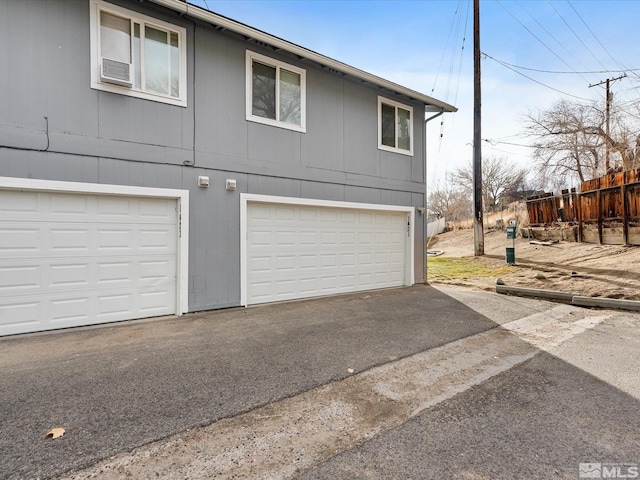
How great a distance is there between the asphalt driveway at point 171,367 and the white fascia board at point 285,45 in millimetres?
5115

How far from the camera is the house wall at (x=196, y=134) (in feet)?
15.4

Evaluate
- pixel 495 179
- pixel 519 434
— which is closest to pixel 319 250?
pixel 519 434

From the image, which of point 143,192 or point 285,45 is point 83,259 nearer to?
point 143,192

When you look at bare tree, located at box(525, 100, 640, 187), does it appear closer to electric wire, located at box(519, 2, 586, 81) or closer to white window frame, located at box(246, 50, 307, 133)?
electric wire, located at box(519, 2, 586, 81)

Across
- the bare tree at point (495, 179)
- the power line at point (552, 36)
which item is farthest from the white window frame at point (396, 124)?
the bare tree at point (495, 179)

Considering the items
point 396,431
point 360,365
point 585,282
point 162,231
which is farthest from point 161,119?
point 585,282

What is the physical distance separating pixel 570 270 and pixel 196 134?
10.4m

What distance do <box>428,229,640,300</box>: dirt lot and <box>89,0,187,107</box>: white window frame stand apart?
313 inches

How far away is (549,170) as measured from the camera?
21031 mm

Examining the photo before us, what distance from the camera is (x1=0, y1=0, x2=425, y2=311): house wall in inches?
184

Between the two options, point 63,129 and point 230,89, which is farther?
point 230,89

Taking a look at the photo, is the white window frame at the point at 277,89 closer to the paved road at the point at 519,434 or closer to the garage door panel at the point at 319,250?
the garage door panel at the point at 319,250

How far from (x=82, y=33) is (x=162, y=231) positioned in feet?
10.4

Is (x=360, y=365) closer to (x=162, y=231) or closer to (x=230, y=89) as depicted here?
(x=162, y=231)
